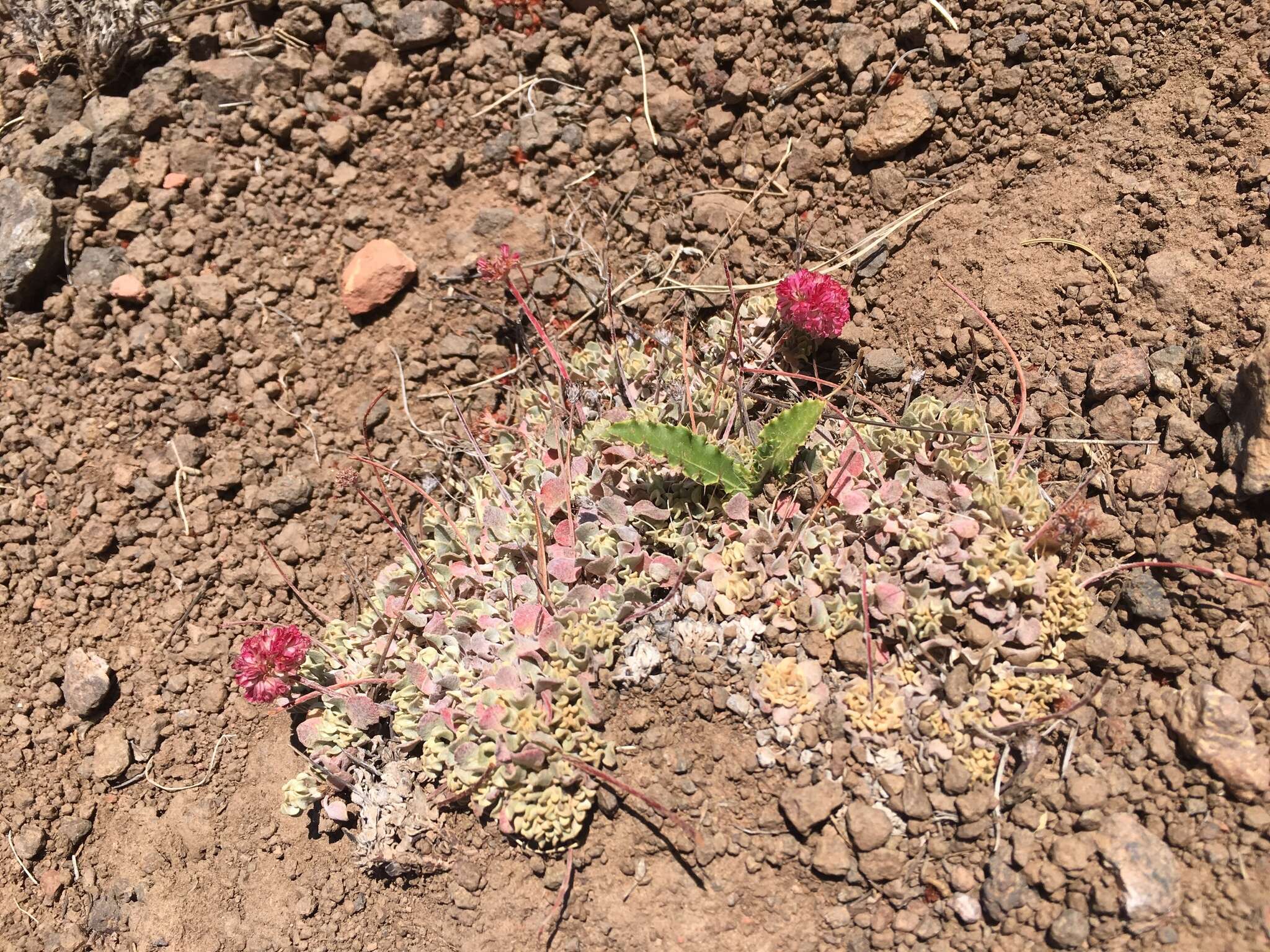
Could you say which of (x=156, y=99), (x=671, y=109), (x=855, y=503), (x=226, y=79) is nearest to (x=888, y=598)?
(x=855, y=503)

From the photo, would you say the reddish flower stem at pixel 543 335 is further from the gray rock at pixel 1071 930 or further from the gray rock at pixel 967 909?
the gray rock at pixel 1071 930

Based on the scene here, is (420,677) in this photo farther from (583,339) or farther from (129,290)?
(129,290)

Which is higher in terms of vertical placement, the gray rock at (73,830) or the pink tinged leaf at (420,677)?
the pink tinged leaf at (420,677)

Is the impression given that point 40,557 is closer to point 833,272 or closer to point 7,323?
point 7,323

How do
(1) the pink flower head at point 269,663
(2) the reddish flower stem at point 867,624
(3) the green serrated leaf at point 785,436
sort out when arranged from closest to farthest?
(2) the reddish flower stem at point 867,624
(3) the green serrated leaf at point 785,436
(1) the pink flower head at point 269,663

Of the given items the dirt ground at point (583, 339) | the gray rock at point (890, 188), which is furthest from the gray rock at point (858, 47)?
the gray rock at point (890, 188)

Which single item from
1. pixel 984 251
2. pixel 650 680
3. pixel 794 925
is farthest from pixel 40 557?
pixel 984 251
